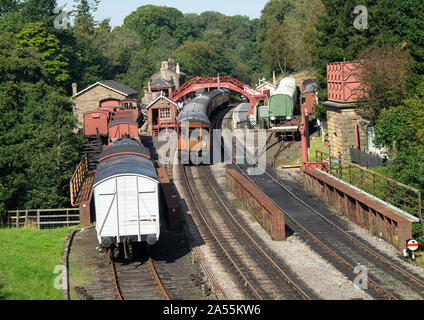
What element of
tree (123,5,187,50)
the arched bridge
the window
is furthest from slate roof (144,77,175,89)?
tree (123,5,187,50)

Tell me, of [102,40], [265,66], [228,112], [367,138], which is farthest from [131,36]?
[367,138]

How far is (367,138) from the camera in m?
35.5

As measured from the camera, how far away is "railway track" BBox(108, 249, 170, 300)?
17359mm

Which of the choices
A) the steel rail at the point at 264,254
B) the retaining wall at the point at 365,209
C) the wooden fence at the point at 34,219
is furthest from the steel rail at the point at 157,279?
the retaining wall at the point at 365,209

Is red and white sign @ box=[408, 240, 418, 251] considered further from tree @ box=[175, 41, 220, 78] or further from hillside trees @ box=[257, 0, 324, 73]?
tree @ box=[175, 41, 220, 78]

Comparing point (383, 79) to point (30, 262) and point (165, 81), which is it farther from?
point (165, 81)

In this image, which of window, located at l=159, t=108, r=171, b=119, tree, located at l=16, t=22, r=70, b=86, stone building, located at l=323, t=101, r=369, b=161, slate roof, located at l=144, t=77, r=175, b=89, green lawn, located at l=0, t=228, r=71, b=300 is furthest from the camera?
slate roof, located at l=144, t=77, r=175, b=89

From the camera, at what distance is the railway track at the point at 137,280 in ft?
57.0

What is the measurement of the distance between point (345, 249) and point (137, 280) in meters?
8.52

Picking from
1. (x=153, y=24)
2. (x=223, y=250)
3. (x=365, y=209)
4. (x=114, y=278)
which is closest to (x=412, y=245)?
(x=365, y=209)

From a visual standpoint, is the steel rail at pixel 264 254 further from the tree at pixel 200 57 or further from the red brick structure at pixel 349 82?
the tree at pixel 200 57

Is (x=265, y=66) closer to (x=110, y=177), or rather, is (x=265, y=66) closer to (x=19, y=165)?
(x=19, y=165)

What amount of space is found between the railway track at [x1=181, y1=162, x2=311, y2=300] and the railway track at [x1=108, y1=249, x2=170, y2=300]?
2955mm
